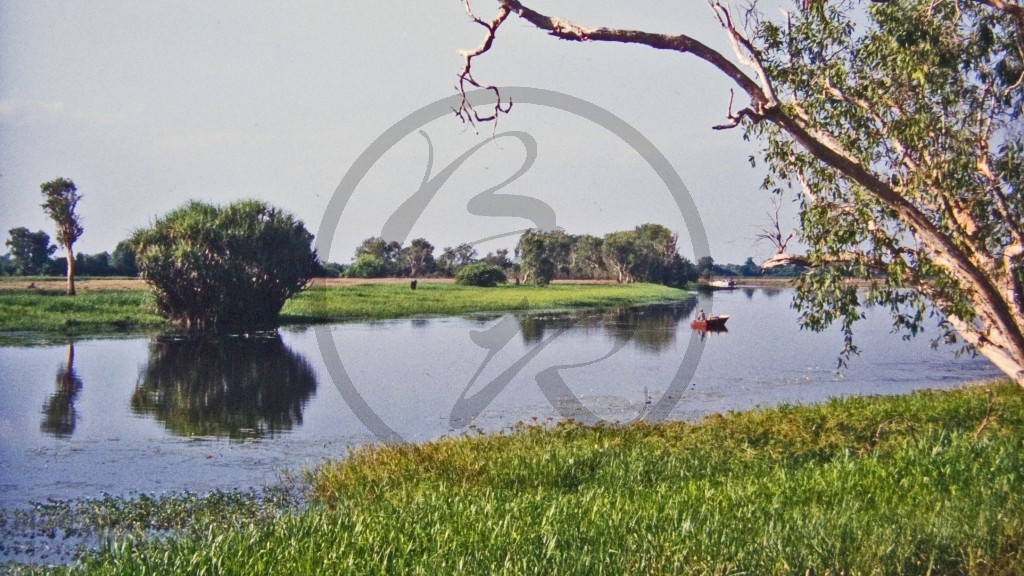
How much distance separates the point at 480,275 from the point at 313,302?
82.3ft

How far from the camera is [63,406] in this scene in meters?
19.8

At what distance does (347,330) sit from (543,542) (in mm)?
33249

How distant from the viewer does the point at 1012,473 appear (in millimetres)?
8227

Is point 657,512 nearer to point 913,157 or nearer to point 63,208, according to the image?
point 913,157

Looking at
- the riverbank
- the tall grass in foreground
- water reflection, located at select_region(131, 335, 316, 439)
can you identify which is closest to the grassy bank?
the riverbank

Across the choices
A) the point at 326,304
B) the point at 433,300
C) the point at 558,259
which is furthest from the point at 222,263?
the point at 558,259

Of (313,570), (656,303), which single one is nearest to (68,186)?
(313,570)

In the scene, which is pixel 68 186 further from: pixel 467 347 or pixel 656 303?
pixel 656 303

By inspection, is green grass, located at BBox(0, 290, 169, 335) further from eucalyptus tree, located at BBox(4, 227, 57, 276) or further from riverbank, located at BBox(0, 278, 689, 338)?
eucalyptus tree, located at BBox(4, 227, 57, 276)

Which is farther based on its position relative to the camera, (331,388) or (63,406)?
(331,388)

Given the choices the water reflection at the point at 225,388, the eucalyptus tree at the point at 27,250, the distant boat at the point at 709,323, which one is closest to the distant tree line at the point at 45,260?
the eucalyptus tree at the point at 27,250

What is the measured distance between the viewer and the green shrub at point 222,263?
36500 millimetres

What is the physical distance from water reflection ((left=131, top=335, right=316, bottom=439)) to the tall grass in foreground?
677 centimetres

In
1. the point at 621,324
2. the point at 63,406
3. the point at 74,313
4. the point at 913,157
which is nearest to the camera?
the point at 913,157
